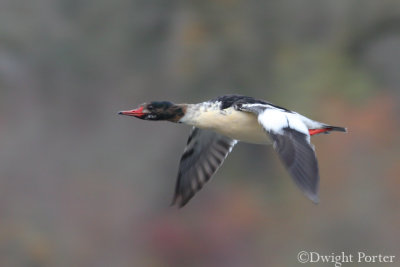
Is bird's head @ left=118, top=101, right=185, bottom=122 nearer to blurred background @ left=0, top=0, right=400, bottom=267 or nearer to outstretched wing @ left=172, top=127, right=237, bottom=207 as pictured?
outstretched wing @ left=172, top=127, right=237, bottom=207

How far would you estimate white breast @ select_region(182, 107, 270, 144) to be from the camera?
18.2ft

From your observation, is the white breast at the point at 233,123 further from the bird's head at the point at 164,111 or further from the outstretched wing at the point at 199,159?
the outstretched wing at the point at 199,159

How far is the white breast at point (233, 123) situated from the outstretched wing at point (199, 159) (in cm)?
60

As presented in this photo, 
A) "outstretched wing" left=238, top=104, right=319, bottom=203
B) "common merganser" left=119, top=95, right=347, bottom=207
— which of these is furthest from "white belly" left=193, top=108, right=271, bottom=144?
"outstretched wing" left=238, top=104, right=319, bottom=203

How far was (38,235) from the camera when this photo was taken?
11.8 m

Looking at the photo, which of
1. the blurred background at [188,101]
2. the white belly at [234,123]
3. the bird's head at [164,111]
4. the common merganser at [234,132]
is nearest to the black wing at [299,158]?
the common merganser at [234,132]

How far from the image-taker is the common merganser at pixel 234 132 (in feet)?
15.1

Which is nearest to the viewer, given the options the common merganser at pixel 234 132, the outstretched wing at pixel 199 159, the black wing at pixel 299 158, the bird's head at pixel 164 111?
the black wing at pixel 299 158

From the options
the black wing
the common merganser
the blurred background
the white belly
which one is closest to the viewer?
the black wing

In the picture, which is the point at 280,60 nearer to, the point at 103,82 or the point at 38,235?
the point at 103,82

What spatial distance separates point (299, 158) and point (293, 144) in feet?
0.54

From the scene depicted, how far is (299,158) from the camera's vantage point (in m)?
4.62

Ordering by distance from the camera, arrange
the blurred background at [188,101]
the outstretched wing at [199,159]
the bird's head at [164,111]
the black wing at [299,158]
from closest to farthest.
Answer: the black wing at [299,158] → the bird's head at [164,111] → the outstretched wing at [199,159] → the blurred background at [188,101]

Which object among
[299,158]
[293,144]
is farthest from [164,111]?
[299,158]
